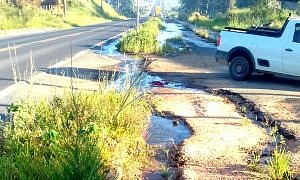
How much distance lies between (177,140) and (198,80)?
6029 millimetres

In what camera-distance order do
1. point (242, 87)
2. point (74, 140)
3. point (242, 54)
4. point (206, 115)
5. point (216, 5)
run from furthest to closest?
point (216, 5) → point (242, 54) → point (242, 87) → point (206, 115) → point (74, 140)

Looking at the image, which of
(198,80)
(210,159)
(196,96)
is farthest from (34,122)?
(198,80)

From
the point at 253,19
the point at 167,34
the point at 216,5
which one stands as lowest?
the point at 167,34

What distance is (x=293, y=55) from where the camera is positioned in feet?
37.3

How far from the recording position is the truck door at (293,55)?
11.3 m

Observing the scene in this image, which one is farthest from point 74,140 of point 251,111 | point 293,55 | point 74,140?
point 293,55

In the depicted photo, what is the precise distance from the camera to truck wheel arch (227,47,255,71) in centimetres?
1242

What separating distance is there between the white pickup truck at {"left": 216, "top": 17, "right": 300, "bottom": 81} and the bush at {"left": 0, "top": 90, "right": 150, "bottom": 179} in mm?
6055

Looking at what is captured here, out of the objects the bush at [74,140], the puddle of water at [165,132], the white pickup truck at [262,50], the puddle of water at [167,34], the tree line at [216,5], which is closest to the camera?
the bush at [74,140]

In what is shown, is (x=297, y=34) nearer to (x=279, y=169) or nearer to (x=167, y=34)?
(x=279, y=169)

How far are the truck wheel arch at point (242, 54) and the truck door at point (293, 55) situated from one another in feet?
3.50

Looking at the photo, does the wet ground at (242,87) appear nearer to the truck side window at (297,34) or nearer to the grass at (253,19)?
the truck side window at (297,34)

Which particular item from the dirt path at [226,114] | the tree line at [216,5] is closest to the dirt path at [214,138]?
the dirt path at [226,114]

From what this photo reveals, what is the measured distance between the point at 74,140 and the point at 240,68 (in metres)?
8.83
